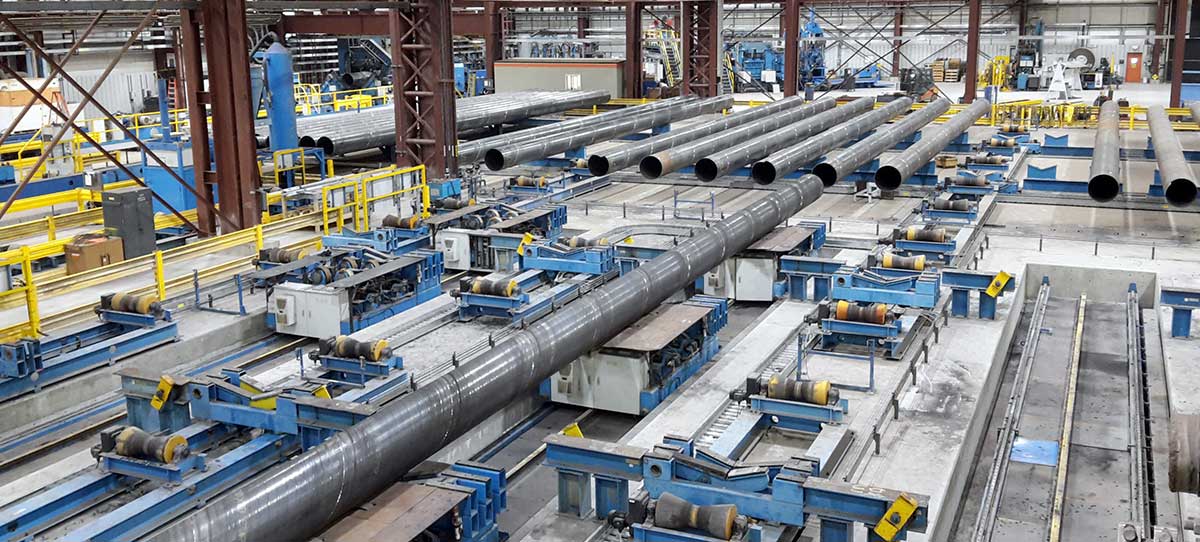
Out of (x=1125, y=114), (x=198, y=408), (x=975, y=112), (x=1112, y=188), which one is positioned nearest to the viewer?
(x=198, y=408)

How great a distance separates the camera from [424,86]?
2117cm

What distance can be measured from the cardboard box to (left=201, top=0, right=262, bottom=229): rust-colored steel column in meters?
2.08

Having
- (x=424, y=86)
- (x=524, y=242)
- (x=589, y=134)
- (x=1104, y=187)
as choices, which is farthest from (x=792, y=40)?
(x=524, y=242)

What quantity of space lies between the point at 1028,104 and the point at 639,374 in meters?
26.2

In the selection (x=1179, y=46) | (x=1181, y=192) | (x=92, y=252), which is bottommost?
(x=92, y=252)

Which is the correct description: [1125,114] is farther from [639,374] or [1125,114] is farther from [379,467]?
[379,467]

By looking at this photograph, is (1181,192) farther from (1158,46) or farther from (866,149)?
(1158,46)

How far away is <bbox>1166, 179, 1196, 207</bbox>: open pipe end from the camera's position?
1705 centimetres

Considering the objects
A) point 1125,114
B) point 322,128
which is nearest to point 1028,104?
point 1125,114

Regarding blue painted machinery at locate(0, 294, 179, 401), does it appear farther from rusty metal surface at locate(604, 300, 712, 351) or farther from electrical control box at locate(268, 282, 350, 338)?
rusty metal surface at locate(604, 300, 712, 351)

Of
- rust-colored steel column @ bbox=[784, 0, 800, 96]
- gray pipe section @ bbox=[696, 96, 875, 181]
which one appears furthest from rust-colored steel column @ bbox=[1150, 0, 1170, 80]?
gray pipe section @ bbox=[696, 96, 875, 181]

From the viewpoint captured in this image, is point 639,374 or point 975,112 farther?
point 975,112

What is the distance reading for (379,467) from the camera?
8141mm

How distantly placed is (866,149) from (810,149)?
43.7 inches
